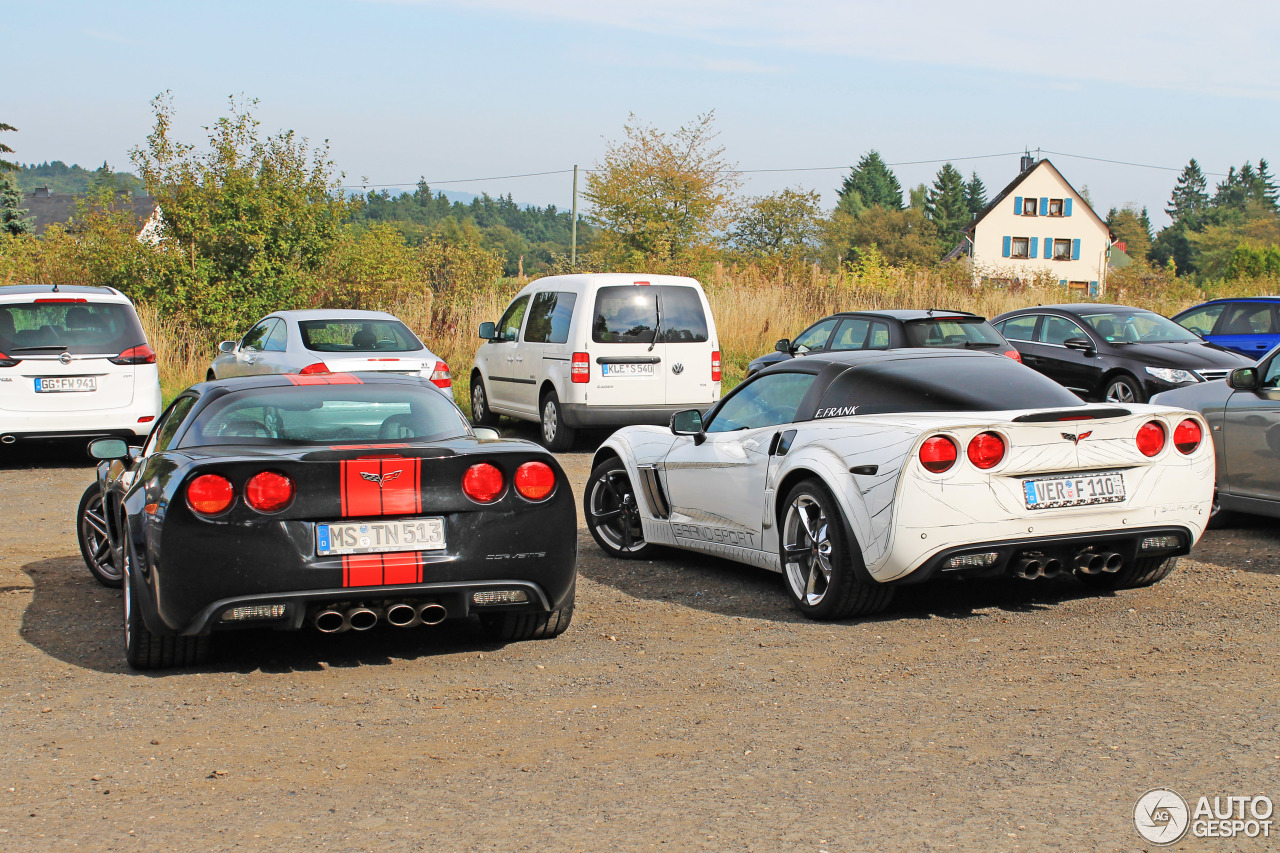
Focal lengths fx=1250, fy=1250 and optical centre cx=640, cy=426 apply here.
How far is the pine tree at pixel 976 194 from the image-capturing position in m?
143

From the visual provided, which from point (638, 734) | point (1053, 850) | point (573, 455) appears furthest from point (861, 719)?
point (573, 455)

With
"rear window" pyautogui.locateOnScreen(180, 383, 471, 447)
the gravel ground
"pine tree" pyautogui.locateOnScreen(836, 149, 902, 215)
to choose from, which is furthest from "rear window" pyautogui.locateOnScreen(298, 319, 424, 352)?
"pine tree" pyautogui.locateOnScreen(836, 149, 902, 215)

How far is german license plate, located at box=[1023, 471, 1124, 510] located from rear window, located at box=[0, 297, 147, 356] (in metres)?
9.62

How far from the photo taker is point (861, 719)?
177 inches

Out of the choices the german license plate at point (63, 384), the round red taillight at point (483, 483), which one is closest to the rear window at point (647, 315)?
the german license plate at point (63, 384)

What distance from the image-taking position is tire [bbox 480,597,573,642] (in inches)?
226

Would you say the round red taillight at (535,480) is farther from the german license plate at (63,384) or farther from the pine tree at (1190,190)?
the pine tree at (1190,190)

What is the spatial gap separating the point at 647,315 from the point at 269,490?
29.7ft

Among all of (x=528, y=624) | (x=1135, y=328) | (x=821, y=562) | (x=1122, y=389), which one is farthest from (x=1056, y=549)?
(x=1135, y=328)

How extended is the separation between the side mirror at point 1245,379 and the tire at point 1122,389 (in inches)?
264

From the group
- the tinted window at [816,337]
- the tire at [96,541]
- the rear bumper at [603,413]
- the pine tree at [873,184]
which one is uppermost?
the pine tree at [873,184]

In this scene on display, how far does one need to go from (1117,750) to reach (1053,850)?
93 centimetres

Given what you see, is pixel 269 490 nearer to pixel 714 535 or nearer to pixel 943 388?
pixel 714 535

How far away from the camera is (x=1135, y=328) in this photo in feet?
52.4
